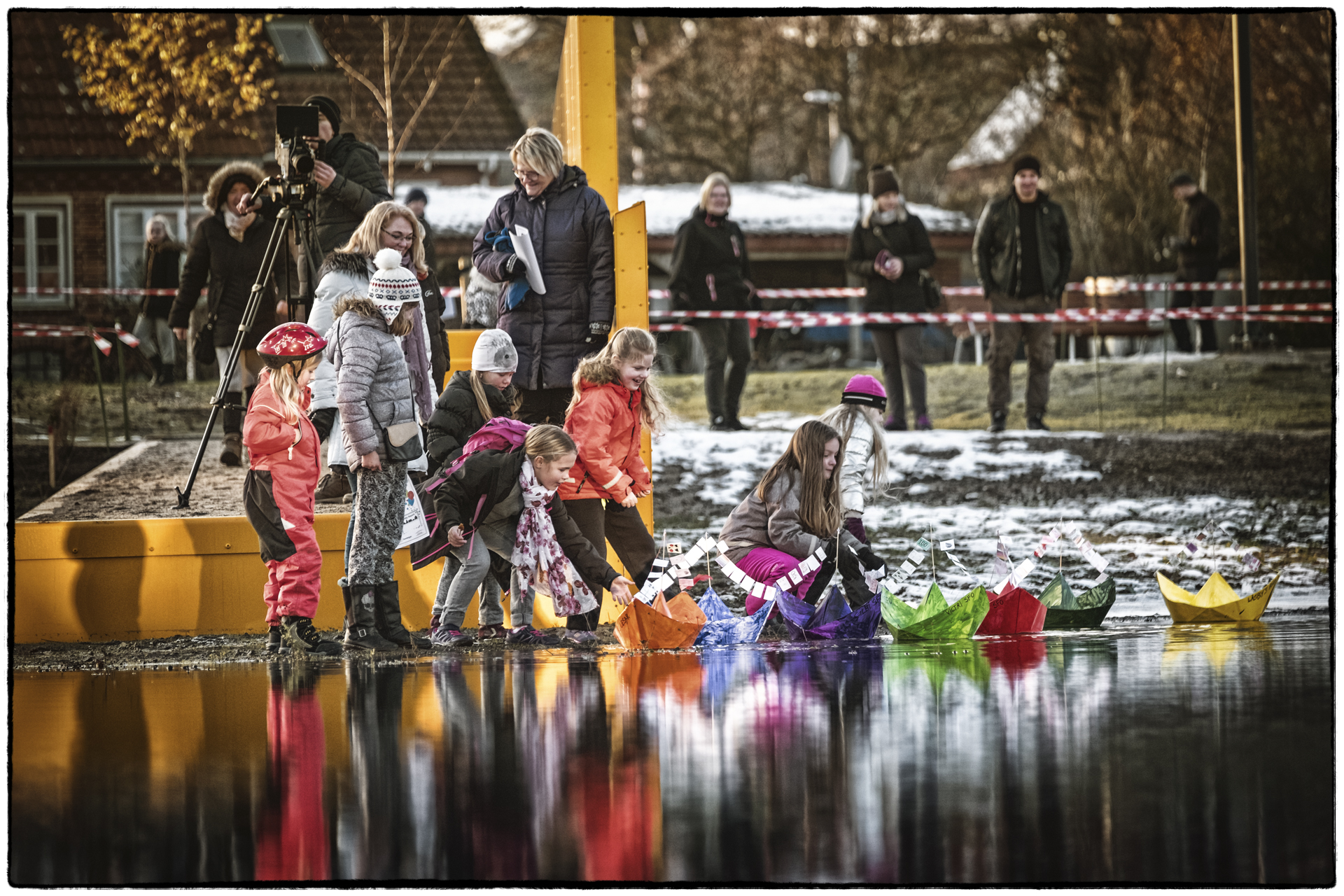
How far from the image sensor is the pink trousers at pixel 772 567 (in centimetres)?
830

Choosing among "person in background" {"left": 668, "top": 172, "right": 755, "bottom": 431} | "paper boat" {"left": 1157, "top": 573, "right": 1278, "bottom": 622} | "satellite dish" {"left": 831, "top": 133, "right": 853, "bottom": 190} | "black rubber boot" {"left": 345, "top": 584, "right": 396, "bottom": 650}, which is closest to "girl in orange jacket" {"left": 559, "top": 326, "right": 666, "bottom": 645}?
"black rubber boot" {"left": 345, "top": 584, "right": 396, "bottom": 650}

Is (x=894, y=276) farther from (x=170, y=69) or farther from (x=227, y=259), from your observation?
(x=170, y=69)

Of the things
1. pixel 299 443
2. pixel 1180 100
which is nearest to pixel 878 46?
pixel 1180 100

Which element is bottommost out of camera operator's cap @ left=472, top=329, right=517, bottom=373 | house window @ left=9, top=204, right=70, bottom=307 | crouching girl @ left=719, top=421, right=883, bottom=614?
crouching girl @ left=719, top=421, right=883, bottom=614

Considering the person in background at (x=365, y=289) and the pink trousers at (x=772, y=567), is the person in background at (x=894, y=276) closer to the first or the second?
the pink trousers at (x=772, y=567)

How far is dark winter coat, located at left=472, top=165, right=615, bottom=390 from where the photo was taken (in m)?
8.80

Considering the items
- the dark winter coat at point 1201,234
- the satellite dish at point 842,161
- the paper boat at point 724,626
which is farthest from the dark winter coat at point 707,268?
the satellite dish at point 842,161

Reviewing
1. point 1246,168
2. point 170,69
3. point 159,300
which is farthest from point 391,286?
point 170,69

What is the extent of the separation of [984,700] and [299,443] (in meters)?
3.58

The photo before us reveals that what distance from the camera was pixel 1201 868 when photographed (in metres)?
4.14

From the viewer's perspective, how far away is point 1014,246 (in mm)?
13414

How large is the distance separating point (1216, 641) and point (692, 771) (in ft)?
12.5

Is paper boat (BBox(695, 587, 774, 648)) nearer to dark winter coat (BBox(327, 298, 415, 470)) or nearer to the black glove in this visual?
the black glove

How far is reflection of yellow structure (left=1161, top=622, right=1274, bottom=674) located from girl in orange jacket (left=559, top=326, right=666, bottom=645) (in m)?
2.77
